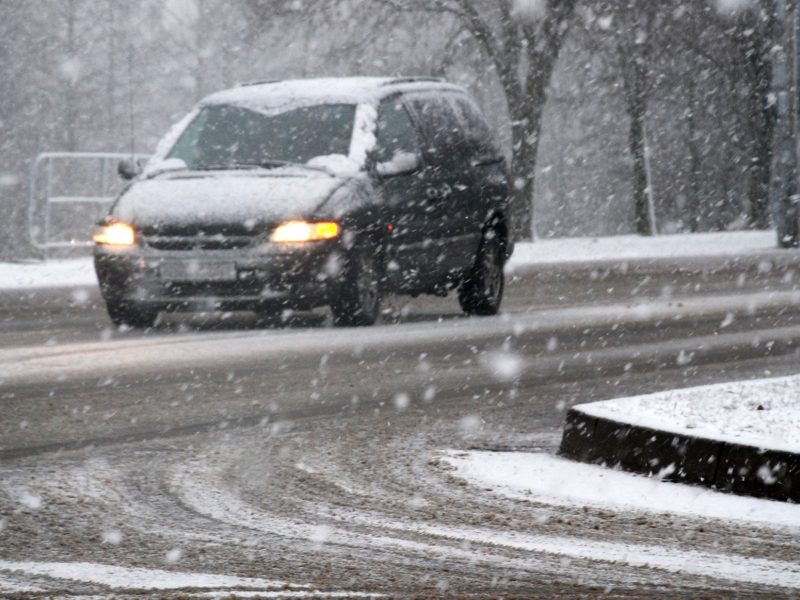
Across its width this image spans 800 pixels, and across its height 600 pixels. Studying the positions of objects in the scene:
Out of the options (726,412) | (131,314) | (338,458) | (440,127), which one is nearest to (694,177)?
(440,127)

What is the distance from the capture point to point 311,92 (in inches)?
627

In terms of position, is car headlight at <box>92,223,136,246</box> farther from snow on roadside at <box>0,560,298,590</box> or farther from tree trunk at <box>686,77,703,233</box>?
tree trunk at <box>686,77,703,233</box>

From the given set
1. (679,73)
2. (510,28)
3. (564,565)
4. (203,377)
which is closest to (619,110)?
(679,73)

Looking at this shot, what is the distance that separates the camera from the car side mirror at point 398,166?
15.0 m

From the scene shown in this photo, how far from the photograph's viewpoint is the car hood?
14242 millimetres

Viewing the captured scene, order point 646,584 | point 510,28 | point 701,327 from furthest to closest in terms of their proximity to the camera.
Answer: point 510,28
point 701,327
point 646,584

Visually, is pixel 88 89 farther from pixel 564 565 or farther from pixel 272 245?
pixel 564 565

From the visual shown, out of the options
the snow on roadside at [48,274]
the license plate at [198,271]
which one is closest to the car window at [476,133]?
the license plate at [198,271]

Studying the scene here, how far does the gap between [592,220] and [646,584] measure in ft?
214

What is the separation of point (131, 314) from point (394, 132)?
2.60 m

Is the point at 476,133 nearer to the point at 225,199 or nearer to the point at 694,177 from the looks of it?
the point at 225,199

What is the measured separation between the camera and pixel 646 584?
5.69 meters

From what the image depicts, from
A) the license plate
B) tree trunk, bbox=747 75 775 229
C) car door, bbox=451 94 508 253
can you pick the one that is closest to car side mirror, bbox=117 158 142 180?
the license plate

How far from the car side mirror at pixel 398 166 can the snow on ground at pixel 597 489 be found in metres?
6.66
